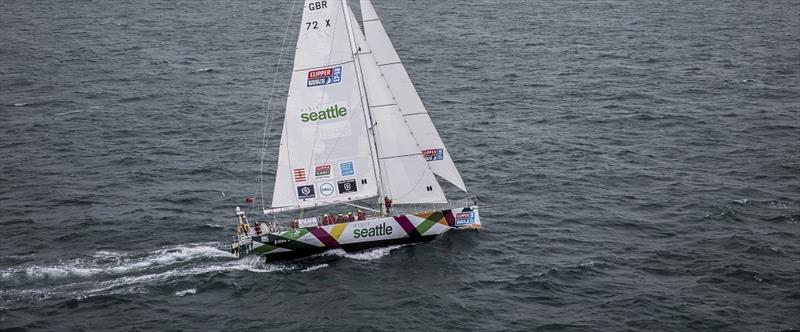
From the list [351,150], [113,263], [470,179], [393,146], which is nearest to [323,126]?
[351,150]

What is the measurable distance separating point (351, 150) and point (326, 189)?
3.34 metres

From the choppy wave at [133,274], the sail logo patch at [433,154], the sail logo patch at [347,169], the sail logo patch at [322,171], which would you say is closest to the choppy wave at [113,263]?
the choppy wave at [133,274]

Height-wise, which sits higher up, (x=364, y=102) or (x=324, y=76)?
(x=324, y=76)

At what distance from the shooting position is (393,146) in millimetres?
62719

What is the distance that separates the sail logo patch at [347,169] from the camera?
2479 inches

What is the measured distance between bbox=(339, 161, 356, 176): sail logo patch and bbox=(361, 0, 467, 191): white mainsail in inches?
197

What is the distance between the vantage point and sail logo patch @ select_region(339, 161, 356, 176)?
6297 centimetres

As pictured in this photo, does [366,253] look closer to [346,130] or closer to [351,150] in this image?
[351,150]

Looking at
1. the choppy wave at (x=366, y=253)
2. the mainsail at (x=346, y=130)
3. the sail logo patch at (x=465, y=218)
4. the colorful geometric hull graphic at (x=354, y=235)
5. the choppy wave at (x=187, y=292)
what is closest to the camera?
the choppy wave at (x=187, y=292)

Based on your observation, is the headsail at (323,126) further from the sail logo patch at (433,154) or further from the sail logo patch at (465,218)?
the sail logo patch at (465,218)

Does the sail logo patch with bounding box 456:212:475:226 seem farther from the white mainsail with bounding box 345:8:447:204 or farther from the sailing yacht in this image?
the white mainsail with bounding box 345:8:447:204

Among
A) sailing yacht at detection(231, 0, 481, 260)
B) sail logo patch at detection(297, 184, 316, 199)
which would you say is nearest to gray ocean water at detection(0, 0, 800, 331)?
sailing yacht at detection(231, 0, 481, 260)

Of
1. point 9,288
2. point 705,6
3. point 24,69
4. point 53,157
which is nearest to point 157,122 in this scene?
point 53,157

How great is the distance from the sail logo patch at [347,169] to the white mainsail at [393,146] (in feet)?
6.60
